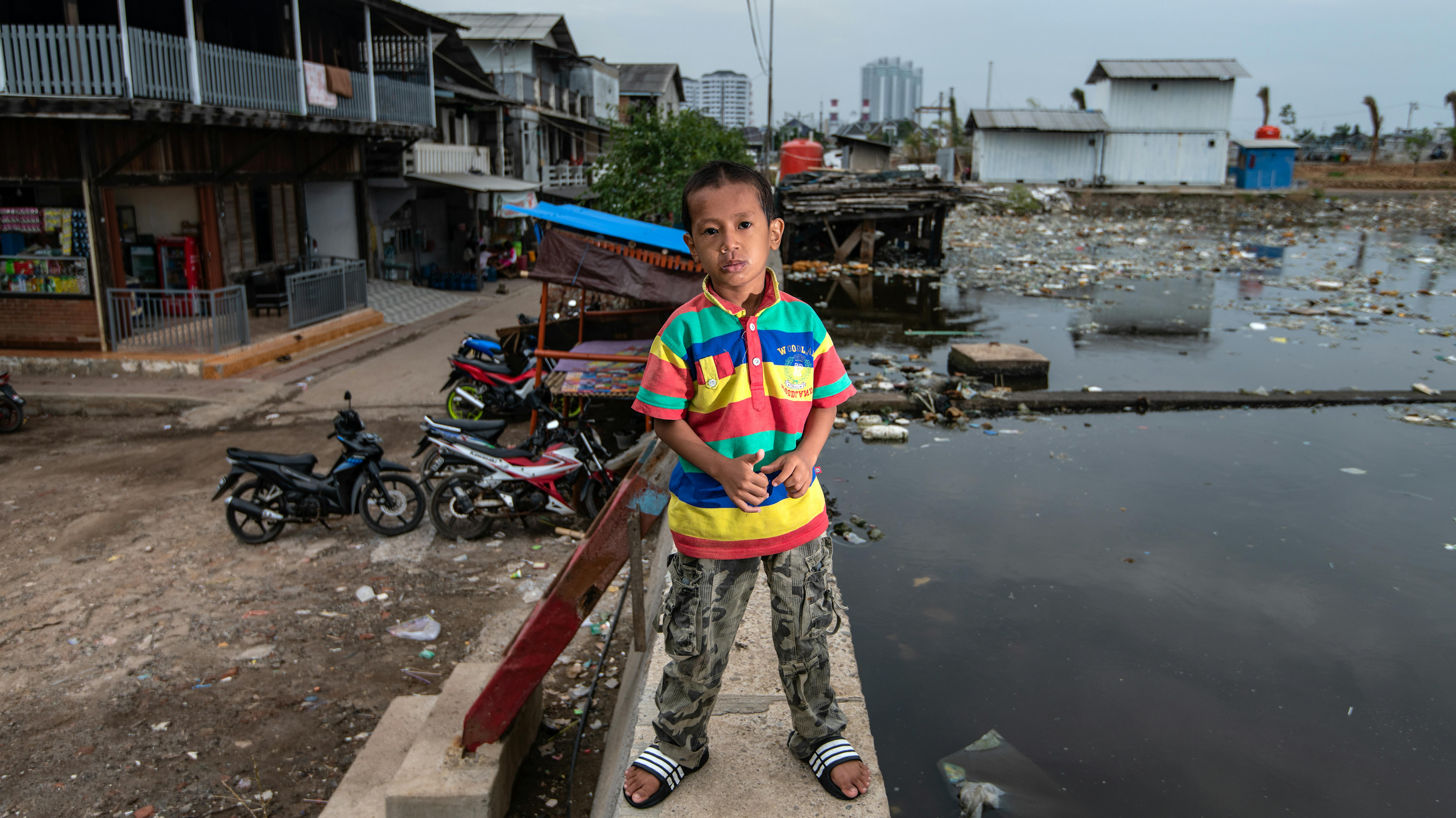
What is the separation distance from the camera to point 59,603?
4766mm

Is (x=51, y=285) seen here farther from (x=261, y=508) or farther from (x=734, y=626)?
(x=734, y=626)

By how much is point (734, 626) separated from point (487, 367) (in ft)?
21.0

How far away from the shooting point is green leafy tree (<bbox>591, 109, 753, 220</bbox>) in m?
14.3

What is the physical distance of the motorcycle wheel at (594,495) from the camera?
590cm

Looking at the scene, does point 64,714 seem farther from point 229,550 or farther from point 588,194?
point 588,194

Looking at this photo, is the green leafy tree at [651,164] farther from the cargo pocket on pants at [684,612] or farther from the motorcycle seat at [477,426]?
the cargo pocket on pants at [684,612]

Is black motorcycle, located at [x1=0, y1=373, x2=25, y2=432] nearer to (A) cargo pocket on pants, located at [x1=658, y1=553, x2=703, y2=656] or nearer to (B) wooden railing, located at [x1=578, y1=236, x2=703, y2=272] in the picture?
(B) wooden railing, located at [x1=578, y1=236, x2=703, y2=272]

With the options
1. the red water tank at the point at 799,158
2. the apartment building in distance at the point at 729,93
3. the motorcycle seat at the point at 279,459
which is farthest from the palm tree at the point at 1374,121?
the apartment building in distance at the point at 729,93

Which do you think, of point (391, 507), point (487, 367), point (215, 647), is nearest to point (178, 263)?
point (487, 367)

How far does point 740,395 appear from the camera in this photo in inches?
82.0

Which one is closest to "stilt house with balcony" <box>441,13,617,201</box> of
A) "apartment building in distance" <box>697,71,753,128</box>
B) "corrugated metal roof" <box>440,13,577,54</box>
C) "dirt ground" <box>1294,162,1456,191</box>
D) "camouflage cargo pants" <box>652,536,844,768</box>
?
"corrugated metal roof" <box>440,13,577,54</box>

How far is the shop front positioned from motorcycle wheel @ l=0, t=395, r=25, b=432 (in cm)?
229

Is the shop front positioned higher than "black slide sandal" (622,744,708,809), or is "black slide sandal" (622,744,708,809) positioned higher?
the shop front

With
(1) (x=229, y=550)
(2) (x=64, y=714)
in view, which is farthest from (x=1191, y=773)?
(1) (x=229, y=550)
